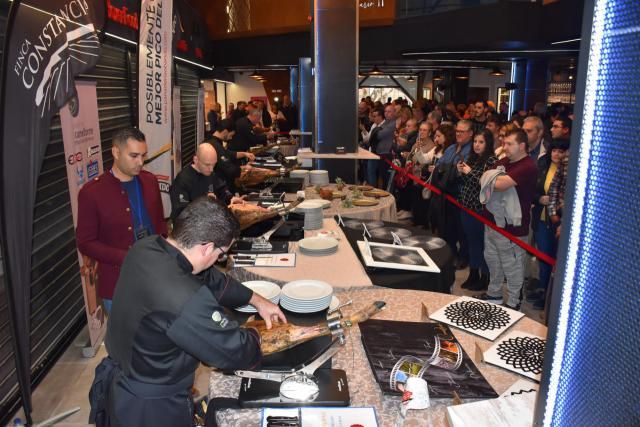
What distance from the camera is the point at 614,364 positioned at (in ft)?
2.33

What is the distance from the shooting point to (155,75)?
454cm

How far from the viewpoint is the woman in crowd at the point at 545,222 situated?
427 centimetres

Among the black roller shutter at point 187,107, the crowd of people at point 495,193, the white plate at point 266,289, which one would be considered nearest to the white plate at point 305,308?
the white plate at point 266,289

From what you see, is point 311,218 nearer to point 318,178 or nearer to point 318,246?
point 318,246

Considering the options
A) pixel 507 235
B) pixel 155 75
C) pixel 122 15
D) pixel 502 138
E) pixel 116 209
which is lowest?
pixel 507 235

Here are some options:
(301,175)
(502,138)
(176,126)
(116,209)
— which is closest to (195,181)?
(116,209)

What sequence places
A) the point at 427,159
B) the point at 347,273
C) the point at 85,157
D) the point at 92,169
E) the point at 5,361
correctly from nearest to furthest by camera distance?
the point at 347,273 → the point at 5,361 → the point at 85,157 → the point at 92,169 → the point at 427,159

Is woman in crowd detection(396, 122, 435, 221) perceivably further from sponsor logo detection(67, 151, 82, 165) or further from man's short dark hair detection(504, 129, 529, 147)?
sponsor logo detection(67, 151, 82, 165)

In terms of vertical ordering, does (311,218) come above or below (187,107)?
below

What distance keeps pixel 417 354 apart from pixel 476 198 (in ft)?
9.84

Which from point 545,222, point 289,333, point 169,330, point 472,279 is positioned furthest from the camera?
point 472,279

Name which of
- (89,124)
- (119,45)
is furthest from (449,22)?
(89,124)

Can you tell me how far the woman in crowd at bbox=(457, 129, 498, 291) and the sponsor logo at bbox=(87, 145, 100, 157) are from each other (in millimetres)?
3102

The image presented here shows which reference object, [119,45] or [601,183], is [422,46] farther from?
[601,183]
